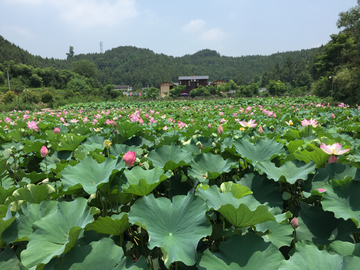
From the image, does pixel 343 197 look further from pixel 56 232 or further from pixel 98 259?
pixel 56 232

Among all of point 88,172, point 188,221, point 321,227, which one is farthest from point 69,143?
point 321,227

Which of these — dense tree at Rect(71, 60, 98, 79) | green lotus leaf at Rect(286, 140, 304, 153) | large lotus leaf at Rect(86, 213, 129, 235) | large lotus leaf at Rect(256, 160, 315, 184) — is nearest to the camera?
large lotus leaf at Rect(86, 213, 129, 235)

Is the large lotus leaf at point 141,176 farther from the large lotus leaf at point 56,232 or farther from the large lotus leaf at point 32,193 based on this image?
the large lotus leaf at point 32,193

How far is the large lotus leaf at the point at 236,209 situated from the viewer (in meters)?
0.60

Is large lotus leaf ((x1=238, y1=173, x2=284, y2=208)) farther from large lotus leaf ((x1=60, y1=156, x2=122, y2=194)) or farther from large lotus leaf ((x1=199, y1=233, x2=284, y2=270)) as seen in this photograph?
large lotus leaf ((x1=60, y1=156, x2=122, y2=194))

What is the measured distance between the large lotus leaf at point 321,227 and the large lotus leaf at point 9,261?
954 mm

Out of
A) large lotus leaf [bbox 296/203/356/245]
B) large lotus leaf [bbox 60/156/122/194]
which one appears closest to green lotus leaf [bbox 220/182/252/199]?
large lotus leaf [bbox 296/203/356/245]

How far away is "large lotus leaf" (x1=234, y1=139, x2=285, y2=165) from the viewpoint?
1268 mm

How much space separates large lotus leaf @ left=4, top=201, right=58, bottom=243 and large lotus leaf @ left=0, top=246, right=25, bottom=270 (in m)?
0.04

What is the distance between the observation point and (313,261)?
0.56m

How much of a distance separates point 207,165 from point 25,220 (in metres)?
0.85

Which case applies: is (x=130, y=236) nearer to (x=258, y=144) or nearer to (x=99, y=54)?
(x=258, y=144)

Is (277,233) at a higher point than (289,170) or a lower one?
lower

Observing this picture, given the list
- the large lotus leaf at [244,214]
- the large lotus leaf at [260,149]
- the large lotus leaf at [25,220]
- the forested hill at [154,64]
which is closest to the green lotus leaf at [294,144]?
the large lotus leaf at [260,149]
